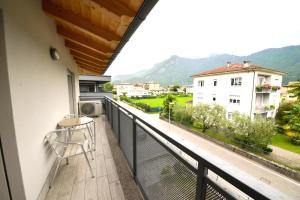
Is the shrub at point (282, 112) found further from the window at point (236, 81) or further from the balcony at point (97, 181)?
the balcony at point (97, 181)

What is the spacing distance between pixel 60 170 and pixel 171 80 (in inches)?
3993

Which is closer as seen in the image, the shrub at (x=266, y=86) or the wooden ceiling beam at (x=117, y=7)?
the wooden ceiling beam at (x=117, y=7)

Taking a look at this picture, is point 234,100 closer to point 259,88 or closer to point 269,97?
point 259,88

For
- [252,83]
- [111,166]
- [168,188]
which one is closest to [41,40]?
[111,166]

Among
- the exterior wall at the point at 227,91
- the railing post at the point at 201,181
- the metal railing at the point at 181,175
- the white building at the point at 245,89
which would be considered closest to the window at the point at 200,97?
the exterior wall at the point at 227,91

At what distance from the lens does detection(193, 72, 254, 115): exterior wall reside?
13301 mm

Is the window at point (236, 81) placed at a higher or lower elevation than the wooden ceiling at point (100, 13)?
lower

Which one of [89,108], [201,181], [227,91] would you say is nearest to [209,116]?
[227,91]

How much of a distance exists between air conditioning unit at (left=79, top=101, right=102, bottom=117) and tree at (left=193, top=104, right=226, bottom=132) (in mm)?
8751

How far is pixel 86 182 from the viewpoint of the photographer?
209 cm

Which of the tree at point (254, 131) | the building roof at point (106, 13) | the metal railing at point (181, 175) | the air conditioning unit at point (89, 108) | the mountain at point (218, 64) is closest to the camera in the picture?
the metal railing at point (181, 175)

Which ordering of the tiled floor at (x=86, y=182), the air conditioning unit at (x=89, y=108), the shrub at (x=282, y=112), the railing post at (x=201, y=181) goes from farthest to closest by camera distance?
the shrub at (x=282, y=112) → the air conditioning unit at (x=89, y=108) → the tiled floor at (x=86, y=182) → the railing post at (x=201, y=181)

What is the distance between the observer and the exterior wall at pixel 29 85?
1.29 m

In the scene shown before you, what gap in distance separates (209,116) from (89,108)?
929 centimetres
